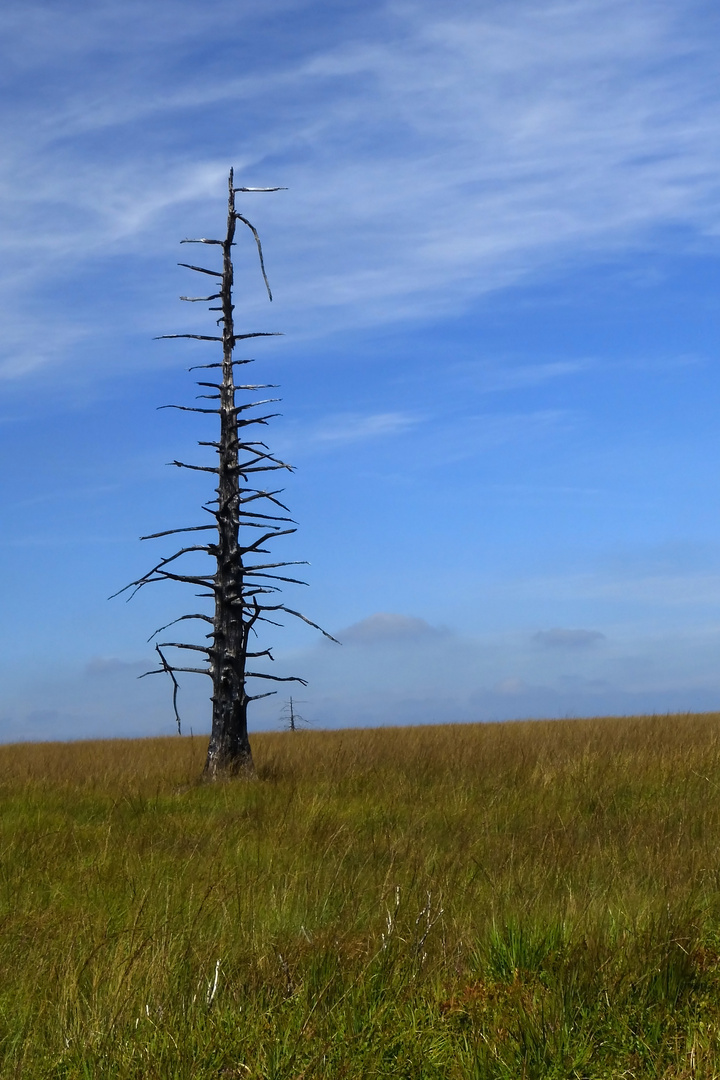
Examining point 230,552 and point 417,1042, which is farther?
point 230,552

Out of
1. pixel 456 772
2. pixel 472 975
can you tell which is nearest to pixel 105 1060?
pixel 472 975

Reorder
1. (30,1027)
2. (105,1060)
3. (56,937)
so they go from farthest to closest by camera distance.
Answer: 1. (56,937)
2. (30,1027)
3. (105,1060)

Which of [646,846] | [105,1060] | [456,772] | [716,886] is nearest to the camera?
[105,1060]

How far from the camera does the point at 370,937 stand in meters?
4.59

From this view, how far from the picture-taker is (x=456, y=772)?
11680 mm

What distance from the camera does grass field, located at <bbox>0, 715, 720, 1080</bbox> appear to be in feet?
11.7

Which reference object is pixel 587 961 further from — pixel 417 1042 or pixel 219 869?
pixel 219 869

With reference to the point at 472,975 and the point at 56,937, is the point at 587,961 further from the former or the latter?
the point at 56,937

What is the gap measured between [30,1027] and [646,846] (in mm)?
4703

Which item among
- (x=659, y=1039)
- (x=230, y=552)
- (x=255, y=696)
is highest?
(x=230, y=552)

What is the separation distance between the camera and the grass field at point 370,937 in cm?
358

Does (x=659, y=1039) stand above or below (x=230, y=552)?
below

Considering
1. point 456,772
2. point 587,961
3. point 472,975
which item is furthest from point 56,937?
point 456,772

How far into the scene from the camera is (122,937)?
4824 mm
